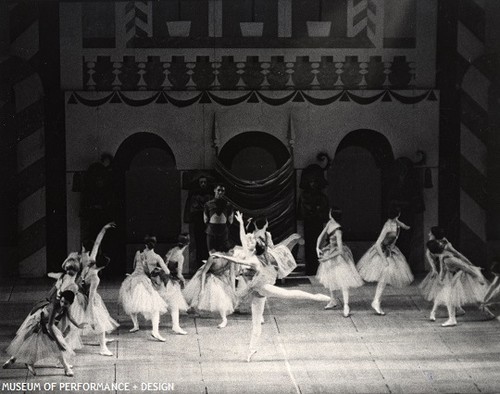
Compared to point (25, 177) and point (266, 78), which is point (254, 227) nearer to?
point (266, 78)

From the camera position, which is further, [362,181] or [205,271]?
[362,181]

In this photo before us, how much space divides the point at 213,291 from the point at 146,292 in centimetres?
81

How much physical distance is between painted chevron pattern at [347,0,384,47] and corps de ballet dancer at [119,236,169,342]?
12.0 ft

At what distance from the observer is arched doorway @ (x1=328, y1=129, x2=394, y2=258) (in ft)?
44.6

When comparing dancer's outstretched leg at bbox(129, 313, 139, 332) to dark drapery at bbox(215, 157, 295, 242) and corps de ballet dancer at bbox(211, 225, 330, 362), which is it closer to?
corps de ballet dancer at bbox(211, 225, 330, 362)

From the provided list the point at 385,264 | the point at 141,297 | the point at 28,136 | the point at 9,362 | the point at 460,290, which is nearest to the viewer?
the point at 9,362

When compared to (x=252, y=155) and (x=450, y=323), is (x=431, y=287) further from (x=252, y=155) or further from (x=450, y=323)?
(x=252, y=155)

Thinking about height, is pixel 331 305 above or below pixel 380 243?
below

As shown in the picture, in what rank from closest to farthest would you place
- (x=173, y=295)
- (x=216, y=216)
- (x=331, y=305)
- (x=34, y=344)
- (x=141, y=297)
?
(x=34, y=344) → (x=141, y=297) → (x=173, y=295) → (x=331, y=305) → (x=216, y=216)

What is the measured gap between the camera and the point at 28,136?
44.1 ft

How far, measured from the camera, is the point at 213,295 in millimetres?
11719

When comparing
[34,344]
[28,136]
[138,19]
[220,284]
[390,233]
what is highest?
[138,19]

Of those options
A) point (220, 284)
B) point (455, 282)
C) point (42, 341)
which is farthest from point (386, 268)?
point (42, 341)

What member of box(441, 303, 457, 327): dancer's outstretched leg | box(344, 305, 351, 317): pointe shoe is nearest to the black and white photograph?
box(344, 305, 351, 317): pointe shoe
